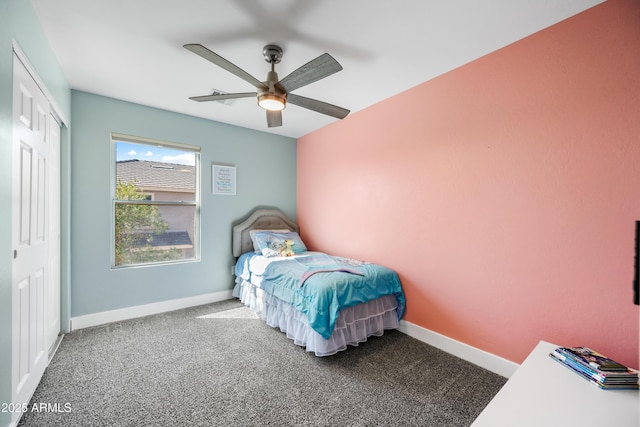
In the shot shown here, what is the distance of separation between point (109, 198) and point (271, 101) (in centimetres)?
239

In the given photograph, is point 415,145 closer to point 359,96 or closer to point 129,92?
point 359,96

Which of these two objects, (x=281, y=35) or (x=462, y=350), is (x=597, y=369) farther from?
(x=281, y=35)

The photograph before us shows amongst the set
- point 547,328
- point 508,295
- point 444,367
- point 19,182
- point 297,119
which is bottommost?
point 444,367

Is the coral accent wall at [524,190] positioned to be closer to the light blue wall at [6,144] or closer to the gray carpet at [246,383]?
the gray carpet at [246,383]

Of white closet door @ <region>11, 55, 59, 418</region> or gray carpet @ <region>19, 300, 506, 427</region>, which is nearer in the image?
white closet door @ <region>11, 55, 59, 418</region>

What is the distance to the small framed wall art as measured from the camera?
12.5 feet

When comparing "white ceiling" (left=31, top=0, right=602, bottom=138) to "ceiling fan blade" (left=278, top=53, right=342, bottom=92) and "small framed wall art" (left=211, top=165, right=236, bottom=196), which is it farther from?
"small framed wall art" (left=211, top=165, right=236, bottom=196)

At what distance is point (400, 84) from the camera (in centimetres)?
274

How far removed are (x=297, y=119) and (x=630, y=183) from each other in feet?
10.6

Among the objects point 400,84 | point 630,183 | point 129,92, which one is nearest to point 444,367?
point 630,183

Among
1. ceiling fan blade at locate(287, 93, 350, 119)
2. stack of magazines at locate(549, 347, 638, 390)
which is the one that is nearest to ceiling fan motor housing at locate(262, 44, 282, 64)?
ceiling fan blade at locate(287, 93, 350, 119)

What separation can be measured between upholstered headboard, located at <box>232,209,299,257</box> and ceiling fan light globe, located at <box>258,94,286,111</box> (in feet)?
7.11

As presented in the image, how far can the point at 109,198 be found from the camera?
10.2ft

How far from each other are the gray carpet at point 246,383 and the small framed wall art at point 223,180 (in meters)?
1.90
